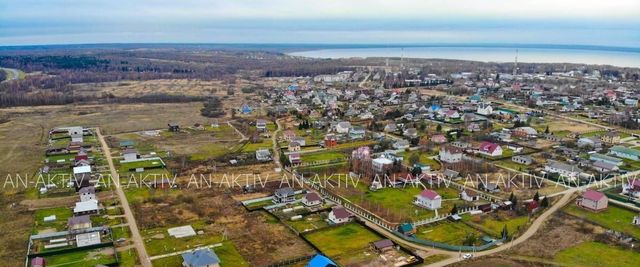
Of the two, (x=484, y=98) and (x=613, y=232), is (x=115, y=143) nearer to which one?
(x=613, y=232)

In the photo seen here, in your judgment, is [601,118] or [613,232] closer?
[613,232]

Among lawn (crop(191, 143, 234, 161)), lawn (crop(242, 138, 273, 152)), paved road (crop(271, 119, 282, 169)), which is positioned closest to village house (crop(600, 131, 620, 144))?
paved road (crop(271, 119, 282, 169))

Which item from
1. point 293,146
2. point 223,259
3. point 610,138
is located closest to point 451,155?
point 293,146

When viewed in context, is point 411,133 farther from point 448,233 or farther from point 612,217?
point 448,233

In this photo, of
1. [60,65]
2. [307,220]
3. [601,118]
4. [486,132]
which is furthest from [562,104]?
[60,65]

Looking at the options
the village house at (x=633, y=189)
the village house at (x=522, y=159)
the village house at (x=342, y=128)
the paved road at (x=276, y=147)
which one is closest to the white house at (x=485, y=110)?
the village house at (x=342, y=128)

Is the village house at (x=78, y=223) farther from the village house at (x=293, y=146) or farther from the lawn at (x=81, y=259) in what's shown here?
the village house at (x=293, y=146)
